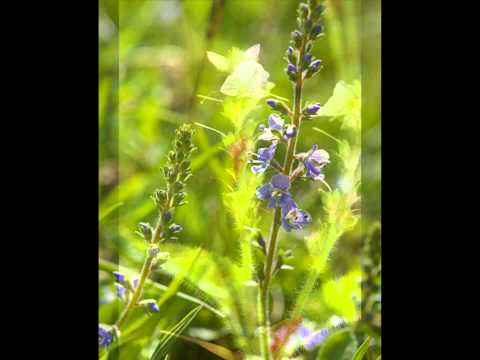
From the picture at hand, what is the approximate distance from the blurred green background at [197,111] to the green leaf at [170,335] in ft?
0.03

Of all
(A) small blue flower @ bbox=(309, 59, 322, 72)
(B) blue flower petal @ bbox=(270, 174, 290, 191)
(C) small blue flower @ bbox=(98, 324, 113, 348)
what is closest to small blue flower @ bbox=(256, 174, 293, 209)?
(B) blue flower petal @ bbox=(270, 174, 290, 191)

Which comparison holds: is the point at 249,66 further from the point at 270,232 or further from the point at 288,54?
the point at 270,232

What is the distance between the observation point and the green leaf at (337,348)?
77cm

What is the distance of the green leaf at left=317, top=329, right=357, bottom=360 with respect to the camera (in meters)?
0.77

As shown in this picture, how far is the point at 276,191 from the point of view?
2.28 feet

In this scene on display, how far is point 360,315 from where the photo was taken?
793mm

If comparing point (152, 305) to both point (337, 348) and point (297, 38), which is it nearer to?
point (337, 348)

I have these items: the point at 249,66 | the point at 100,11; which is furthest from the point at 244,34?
the point at 249,66

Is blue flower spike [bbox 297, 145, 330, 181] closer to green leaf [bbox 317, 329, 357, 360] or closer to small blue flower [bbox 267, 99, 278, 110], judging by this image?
small blue flower [bbox 267, 99, 278, 110]

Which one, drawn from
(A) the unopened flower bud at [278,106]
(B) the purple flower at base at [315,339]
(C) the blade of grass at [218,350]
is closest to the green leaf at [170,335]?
(C) the blade of grass at [218,350]

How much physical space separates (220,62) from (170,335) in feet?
0.93

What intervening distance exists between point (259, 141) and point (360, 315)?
9.2 inches

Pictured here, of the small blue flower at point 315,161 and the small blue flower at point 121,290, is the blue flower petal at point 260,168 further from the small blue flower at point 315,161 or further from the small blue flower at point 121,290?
the small blue flower at point 121,290

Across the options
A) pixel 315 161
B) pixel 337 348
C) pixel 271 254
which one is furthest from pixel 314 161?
pixel 337 348
